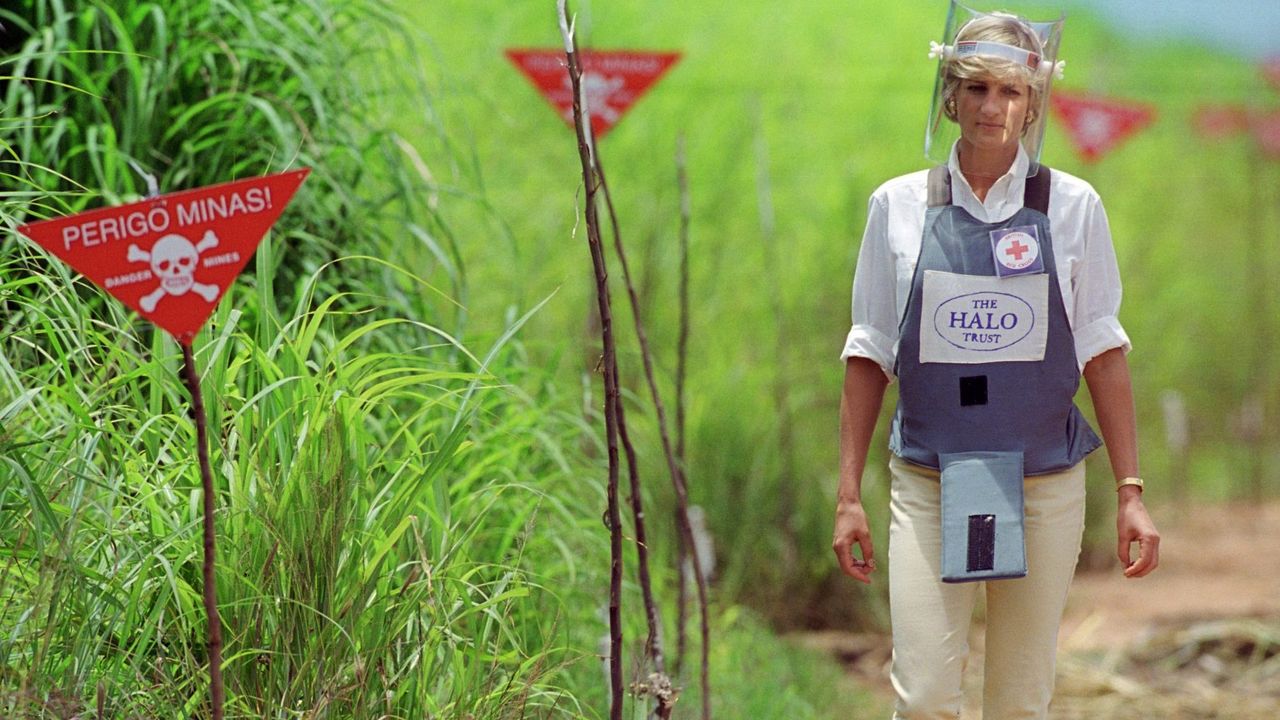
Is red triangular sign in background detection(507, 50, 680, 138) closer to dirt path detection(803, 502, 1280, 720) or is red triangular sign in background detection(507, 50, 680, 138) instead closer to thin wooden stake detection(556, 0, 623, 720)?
dirt path detection(803, 502, 1280, 720)

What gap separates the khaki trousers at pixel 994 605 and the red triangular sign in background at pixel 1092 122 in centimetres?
405

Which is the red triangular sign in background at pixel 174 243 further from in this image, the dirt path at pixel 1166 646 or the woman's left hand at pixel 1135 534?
the dirt path at pixel 1166 646

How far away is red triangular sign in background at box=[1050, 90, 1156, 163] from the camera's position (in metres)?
5.84

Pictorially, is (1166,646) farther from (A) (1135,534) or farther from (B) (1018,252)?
(B) (1018,252)

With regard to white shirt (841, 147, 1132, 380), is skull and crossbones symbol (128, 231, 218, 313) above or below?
below

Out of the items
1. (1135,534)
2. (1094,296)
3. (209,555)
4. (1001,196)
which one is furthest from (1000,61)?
(209,555)

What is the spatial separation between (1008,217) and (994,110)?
0.14 metres

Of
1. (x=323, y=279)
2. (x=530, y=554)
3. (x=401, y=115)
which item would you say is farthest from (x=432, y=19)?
(x=530, y=554)

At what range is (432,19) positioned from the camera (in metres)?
5.55

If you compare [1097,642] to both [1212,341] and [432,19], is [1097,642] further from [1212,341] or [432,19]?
[432,19]

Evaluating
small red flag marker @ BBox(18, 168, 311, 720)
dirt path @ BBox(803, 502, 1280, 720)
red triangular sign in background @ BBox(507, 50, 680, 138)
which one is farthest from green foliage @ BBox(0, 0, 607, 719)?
red triangular sign in background @ BBox(507, 50, 680, 138)

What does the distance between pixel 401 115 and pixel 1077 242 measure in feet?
7.37

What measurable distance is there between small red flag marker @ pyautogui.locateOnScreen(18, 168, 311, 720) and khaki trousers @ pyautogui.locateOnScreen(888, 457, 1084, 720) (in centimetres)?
91

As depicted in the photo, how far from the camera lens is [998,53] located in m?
2.01
